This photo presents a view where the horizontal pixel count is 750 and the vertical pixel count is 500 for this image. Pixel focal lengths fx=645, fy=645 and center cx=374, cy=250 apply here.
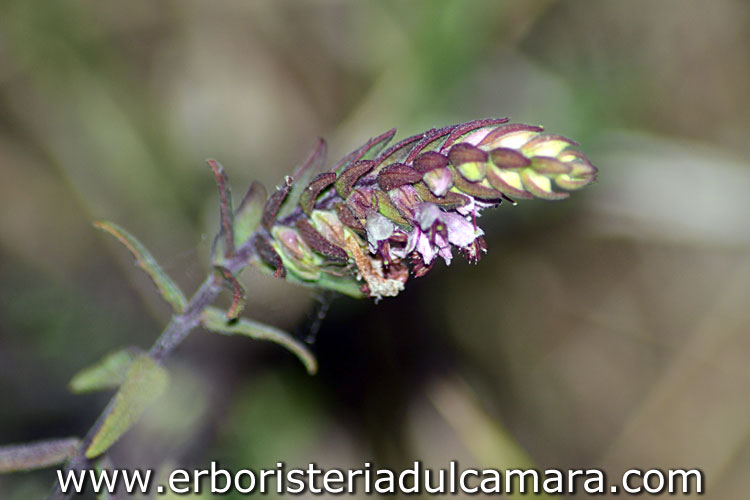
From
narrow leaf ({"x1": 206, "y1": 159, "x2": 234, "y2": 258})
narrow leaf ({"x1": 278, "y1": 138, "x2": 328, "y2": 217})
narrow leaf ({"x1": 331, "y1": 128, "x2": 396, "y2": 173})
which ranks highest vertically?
narrow leaf ({"x1": 331, "y1": 128, "x2": 396, "y2": 173})

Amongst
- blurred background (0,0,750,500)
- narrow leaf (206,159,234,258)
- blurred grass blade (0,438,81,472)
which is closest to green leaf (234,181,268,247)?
narrow leaf (206,159,234,258)

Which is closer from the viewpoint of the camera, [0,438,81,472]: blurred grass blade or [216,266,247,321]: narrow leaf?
[216,266,247,321]: narrow leaf

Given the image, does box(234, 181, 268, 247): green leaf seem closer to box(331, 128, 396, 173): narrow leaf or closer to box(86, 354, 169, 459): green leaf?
box(331, 128, 396, 173): narrow leaf

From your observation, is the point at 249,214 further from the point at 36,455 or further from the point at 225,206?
the point at 36,455

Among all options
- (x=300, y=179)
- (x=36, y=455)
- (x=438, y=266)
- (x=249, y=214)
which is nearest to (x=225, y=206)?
(x=249, y=214)

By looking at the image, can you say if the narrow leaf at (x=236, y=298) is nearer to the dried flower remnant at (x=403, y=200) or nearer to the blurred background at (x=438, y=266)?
the dried flower remnant at (x=403, y=200)

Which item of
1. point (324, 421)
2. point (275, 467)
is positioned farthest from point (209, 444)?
point (324, 421)

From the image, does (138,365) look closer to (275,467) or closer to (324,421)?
(275,467)
